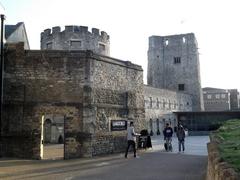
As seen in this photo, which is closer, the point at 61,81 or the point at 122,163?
the point at 122,163

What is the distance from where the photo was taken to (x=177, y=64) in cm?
6488

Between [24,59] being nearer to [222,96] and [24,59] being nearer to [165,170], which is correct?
[165,170]

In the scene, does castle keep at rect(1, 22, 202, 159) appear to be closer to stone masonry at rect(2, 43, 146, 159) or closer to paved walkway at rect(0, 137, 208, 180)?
stone masonry at rect(2, 43, 146, 159)

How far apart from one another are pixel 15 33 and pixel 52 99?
6.86 metres

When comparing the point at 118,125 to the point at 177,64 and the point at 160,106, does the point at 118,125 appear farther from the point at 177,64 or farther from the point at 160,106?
the point at 177,64

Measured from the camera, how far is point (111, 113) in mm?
20078

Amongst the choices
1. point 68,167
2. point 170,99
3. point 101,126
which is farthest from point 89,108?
point 170,99

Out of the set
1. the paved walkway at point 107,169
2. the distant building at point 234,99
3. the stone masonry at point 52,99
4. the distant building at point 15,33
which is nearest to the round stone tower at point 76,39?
the distant building at point 15,33

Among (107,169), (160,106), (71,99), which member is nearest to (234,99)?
(160,106)

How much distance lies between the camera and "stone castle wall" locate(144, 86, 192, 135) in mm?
49103

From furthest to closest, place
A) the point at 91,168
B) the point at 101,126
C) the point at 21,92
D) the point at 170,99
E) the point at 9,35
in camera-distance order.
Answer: the point at 170,99 < the point at 9,35 < the point at 101,126 < the point at 21,92 < the point at 91,168

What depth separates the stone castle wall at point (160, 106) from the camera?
1933 inches

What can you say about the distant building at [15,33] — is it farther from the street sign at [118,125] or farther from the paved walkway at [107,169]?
the paved walkway at [107,169]

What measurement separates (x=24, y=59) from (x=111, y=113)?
17.6 feet
